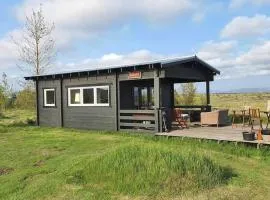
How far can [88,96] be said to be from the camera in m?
17.7

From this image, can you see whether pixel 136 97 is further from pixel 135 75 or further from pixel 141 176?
pixel 141 176

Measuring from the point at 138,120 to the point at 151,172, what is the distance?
333 inches

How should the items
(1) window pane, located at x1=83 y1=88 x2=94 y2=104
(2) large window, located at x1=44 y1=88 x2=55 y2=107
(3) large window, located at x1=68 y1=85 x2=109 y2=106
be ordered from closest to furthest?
Result: 1. (3) large window, located at x1=68 y1=85 x2=109 y2=106
2. (1) window pane, located at x1=83 y1=88 x2=94 y2=104
3. (2) large window, located at x1=44 y1=88 x2=55 y2=107

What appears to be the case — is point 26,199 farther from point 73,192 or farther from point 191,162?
point 191,162

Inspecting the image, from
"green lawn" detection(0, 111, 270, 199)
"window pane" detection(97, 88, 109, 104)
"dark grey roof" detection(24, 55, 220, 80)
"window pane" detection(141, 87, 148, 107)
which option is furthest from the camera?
"window pane" detection(141, 87, 148, 107)

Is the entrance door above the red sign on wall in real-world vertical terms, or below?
below

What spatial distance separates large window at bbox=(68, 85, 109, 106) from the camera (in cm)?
1686

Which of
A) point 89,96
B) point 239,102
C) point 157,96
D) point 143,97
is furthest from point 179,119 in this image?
point 239,102

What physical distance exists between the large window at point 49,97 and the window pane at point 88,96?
2.46 m

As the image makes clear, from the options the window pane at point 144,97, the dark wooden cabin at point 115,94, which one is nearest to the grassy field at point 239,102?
the window pane at point 144,97

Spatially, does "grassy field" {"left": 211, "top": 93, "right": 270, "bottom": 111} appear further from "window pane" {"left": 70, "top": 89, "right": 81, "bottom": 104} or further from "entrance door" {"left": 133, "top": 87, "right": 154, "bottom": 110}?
"window pane" {"left": 70, "top": 89, "right": 81, "bottom": 104}

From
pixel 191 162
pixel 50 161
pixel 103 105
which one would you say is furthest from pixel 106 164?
pixel 103 105

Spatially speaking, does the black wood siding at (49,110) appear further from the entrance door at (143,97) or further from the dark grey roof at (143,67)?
the entrance door at (143,97)

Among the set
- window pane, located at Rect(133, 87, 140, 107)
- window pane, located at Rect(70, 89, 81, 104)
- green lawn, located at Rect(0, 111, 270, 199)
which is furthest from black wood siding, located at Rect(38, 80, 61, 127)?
green lawn, located at Rect(0, 111, 270, 199)
